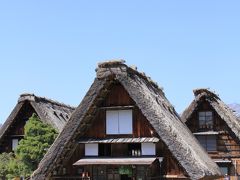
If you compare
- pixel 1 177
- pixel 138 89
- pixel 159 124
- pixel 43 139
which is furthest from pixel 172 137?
pixel 1 177

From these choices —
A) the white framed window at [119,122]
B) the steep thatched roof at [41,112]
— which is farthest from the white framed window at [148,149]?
the steep thatched roof at [41,112]

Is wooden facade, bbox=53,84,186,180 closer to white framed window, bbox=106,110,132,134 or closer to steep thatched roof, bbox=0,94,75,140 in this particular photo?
white framed window, bbox=106,110,132,134

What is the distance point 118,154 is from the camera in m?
23.2

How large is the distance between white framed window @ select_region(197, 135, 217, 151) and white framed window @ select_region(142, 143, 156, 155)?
16070 millimetres

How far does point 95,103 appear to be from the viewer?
23.2 meters

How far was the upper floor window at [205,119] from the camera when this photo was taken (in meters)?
37.7

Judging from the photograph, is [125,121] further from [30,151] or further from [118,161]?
[30,151]

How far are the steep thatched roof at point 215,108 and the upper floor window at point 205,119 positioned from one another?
0.88 metres

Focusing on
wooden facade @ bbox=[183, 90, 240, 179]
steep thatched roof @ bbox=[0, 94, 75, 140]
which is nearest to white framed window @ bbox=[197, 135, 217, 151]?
wooden facade @ bbox=[183, 90, 240, 179]

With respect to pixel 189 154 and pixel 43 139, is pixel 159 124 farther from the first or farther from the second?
pixel 43 139

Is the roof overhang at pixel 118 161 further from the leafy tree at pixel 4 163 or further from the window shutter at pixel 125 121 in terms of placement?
the leafy tree at pixel 4 163

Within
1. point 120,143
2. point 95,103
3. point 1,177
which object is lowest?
point 1,177

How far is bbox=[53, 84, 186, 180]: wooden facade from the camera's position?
22173 mm

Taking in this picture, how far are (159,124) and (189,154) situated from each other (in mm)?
1940
